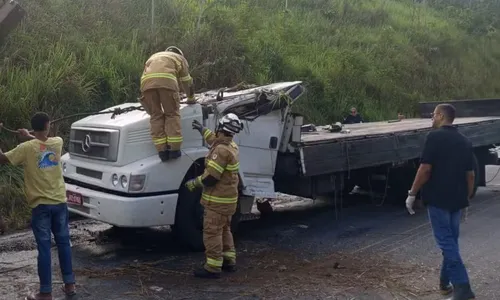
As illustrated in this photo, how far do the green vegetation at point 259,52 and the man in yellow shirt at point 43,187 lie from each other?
3321mm

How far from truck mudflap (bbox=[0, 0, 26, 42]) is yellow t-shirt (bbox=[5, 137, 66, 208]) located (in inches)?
222

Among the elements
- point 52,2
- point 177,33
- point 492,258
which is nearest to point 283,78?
point 177,33

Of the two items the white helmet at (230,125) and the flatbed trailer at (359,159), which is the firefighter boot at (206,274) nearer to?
the white helmet at (230,125)

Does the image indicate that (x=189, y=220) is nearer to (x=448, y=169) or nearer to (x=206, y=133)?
(x=206, y=133)

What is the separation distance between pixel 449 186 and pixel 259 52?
36.9 feet

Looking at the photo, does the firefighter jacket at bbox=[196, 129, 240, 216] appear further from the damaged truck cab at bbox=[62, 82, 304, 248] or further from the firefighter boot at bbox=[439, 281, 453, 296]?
the firefighter boot at bbox=[439, 281, 453, 296]

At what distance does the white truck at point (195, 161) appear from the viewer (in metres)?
6.63

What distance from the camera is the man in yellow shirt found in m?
5.38

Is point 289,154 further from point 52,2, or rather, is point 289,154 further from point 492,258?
point 52,2

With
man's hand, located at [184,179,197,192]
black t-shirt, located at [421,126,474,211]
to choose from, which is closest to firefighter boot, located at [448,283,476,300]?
black t-shirt, located at [421,126,474,211]

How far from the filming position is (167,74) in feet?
22.1

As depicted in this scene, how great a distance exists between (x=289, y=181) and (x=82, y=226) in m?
2.75

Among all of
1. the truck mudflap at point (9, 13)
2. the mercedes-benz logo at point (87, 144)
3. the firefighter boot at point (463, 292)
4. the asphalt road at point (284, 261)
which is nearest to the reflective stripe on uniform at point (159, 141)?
the mercedes-benz logo at point (87, 144)

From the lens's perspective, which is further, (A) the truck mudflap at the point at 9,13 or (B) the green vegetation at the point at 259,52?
(B) the green vegetation at the point at 259,52
